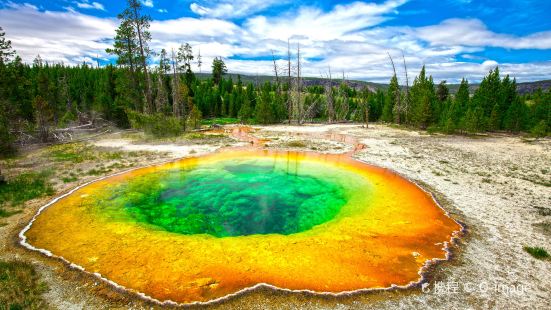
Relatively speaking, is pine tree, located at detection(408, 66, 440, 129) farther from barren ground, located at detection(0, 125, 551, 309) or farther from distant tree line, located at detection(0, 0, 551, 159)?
barren ground, located at detection(0, 125, 551, 309)

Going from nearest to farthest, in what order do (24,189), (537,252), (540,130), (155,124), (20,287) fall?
(20,287)
(537,252)
(24,189)
(155,124)
(540,130)

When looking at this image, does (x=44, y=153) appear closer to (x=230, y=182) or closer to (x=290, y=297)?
(x=230, y=182)

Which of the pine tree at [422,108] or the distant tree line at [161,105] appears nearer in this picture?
the distant tree line at [161,105]

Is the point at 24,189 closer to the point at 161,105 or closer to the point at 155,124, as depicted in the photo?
Answer: the point at 155,124

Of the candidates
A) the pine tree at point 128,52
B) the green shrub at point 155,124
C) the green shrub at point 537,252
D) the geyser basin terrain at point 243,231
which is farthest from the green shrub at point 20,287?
the pine tree at point 128,52

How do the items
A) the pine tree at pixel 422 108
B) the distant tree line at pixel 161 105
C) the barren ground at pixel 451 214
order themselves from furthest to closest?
the pine tree at pixel 422 108, the distant tree line at pixel 161 105, the barren ground at pixel 451 214

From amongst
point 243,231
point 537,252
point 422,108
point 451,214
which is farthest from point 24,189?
point 422,108

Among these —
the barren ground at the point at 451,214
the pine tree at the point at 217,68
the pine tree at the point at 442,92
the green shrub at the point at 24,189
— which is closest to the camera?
the barren ground at the point at 451,214

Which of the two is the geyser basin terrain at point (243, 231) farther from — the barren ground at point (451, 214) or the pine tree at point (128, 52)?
the pine tree at point (128, 52)
